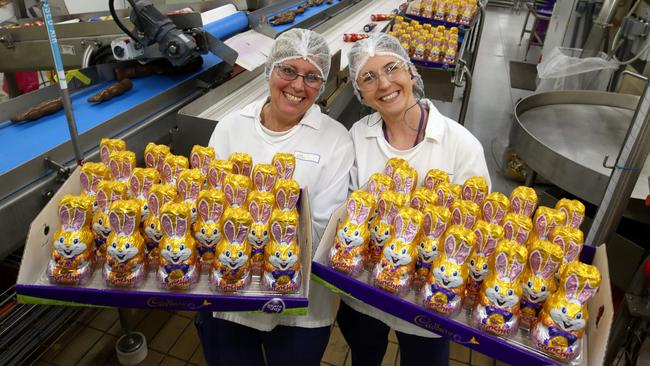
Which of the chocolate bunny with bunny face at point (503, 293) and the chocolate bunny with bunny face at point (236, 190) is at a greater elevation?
the chocolate bunny with bunny face at point (236, 190)

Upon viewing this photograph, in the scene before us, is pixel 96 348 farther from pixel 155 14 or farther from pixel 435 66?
pixel 435 66

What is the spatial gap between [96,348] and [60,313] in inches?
34.4

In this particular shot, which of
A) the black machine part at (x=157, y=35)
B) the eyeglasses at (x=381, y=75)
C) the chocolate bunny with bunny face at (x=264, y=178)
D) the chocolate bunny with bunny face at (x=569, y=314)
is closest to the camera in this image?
the chocolate bunny with bunny face at (x=569, y=314)

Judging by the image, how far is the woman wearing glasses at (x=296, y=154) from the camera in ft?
4.87

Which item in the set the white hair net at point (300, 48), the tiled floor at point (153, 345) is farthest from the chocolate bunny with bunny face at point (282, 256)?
the tiled floor at point (153, 345)

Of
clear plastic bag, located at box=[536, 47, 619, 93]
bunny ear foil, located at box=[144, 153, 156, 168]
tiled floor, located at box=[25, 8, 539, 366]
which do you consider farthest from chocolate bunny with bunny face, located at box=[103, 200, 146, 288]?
clear plastic bag, located at box=[536, 47, 619, 93]

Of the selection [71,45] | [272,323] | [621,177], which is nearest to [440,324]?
[272,323]

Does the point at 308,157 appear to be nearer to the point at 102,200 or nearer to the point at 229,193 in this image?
the point at 229,193

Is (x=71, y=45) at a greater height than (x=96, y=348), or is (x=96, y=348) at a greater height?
(x=71, y=45)

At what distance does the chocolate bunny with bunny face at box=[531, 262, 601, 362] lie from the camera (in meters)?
1.01

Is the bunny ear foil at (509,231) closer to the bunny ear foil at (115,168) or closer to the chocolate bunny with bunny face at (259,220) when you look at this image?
the chocolate bunny with bunny face at (259,220)

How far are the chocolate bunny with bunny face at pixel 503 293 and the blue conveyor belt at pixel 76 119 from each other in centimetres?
154

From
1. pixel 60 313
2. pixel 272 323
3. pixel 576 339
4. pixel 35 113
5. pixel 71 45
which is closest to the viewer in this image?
pixel 576 339

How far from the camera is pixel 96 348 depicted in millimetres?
2322
